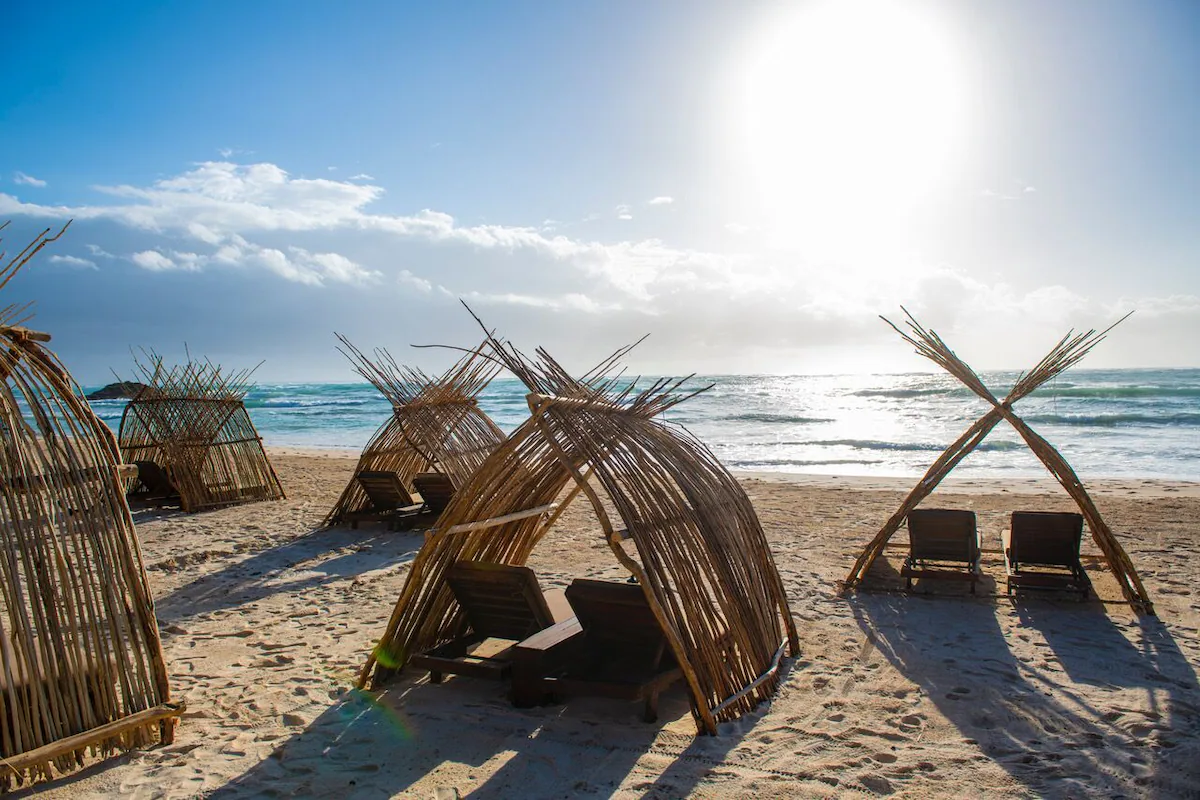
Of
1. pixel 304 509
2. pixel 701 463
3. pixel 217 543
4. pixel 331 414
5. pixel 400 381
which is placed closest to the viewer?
pixel 701 463

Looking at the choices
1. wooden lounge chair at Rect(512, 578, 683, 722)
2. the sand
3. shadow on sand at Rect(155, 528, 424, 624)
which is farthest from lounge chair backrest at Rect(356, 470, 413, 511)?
wooden lounge chair at Rect(512, 578, 683, 722)

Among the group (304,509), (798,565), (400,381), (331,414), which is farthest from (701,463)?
(331,414)

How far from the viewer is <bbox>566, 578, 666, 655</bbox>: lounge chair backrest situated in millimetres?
4457

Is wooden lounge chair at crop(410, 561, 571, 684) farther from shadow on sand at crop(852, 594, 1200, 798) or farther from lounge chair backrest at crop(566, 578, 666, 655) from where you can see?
shadow on sand at crop(852, 594, 1200, 798)

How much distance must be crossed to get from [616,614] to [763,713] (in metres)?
0.94

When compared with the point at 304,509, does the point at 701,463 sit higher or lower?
higher

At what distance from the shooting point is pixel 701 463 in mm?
5199

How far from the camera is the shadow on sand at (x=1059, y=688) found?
12.1 feet

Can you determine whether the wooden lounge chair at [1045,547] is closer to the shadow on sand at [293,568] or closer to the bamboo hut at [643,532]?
the bamboo hut at [643,532]

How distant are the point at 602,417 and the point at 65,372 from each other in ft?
9.20

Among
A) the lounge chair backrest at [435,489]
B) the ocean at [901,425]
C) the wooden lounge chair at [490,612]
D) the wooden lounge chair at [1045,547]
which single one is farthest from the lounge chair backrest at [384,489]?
the wooden lounge chair at [1045,547]

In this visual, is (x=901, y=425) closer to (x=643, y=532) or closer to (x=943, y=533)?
(x=943, y=533)

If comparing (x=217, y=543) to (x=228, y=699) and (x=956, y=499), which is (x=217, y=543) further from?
(x=956, y=499)

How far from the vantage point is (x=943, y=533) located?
6.84 metres
